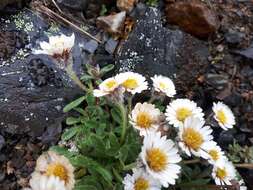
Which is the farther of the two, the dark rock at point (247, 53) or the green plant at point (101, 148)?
the dark rock at point (247, 53)

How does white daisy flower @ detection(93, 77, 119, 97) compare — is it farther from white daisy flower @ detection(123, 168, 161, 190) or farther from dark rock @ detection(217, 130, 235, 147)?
dark rock @ detection(217, 130, 235, 147)

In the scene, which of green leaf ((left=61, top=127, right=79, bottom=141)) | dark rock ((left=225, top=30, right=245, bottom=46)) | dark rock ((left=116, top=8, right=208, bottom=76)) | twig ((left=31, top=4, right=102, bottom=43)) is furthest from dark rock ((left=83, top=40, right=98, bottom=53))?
dark rock ((left=225, top=30, right=245, bottom=46))

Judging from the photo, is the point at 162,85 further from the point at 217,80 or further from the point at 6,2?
the point at 6,2

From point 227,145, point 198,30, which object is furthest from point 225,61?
point 227,145

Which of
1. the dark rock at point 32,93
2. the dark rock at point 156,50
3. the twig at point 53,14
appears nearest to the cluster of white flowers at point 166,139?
the dark rock at point 156,50

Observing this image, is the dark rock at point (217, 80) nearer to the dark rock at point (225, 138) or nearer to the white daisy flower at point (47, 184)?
the dark rock at point (225, 138)

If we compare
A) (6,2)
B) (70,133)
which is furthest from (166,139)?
(6,2)

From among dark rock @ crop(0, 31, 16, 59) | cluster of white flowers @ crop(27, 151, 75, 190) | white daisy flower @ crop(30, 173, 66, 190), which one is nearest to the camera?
white daisy flower @ crop(30, 173, 66, 190)
